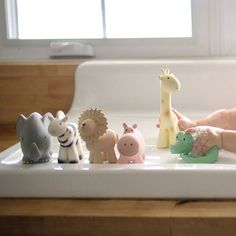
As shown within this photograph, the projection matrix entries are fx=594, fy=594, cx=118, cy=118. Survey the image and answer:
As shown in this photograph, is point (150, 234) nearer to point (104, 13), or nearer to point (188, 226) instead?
point (188, 226)

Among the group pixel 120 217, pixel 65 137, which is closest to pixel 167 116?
pixel 65 137

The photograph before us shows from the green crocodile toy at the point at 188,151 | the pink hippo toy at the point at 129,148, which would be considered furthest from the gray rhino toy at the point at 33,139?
the green crocodile toy at the point at 188,151

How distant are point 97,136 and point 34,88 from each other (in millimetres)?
556

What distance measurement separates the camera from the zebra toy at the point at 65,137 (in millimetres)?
980

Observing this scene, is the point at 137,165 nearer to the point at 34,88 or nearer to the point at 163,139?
the point at 163,139

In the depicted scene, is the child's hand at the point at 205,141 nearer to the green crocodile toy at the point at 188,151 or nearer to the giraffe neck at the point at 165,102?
the green crocodile toy at the point at 188,151

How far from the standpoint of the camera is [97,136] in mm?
988

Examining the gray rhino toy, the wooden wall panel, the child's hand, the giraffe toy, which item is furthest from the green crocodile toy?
the wooden wall panel

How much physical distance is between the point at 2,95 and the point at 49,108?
13 cm

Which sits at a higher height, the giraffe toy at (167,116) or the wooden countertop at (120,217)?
the giraffe toy at (167,116)

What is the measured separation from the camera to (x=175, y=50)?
5.08ft

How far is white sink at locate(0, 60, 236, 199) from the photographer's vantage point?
89 centimetres

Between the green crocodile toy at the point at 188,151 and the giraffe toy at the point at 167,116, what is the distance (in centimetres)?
11

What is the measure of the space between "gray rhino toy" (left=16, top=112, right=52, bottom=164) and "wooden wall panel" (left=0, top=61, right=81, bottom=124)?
480mm
